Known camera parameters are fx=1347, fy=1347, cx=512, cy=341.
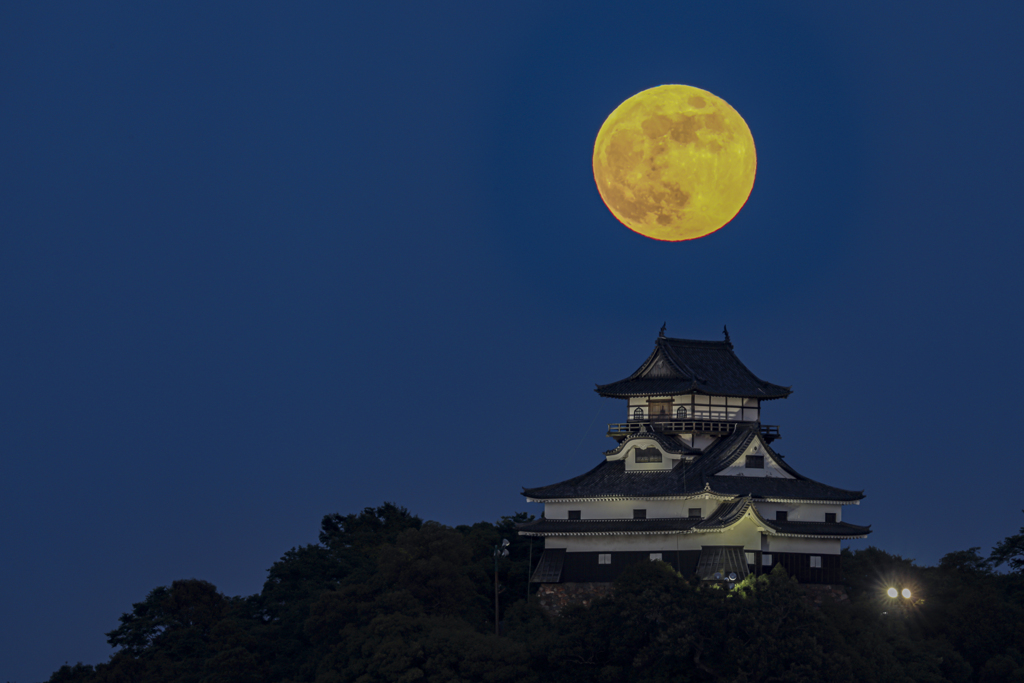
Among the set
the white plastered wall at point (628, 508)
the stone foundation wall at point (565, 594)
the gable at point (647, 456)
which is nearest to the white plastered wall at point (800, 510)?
the white plastered wall at point (628, 508)

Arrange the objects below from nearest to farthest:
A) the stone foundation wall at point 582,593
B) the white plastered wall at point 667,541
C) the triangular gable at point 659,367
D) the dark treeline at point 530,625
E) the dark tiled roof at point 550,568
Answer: the dark treeline at point 530,625 → the white plastered wall at point 667,541 → the stone foundation wall at point 582,593 → the dark tiled roof at point 550,568 → the triangular gable at point 659,367

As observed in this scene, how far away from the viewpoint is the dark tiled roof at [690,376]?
210ft

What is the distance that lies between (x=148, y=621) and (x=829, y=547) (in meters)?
32.8

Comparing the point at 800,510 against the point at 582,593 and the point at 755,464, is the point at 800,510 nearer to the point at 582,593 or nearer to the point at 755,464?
the point at 755,464

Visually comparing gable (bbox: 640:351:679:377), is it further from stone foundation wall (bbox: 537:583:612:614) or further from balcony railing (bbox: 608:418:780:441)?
stone foundation wall (bbox: 537:583:612:614)

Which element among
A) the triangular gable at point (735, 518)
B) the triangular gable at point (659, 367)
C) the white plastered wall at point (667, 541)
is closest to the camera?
the triangular gable at point (735, 518)

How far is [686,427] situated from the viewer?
63.0 m

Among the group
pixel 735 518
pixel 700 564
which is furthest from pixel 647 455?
pixel 735 518

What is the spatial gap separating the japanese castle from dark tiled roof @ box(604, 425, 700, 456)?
0.18ft

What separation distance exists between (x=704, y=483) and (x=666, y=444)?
3.86 m

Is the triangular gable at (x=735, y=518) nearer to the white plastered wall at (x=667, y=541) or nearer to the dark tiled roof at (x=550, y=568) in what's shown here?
the white plastered wall at (x=667, y=541)

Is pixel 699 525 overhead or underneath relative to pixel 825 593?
overhead

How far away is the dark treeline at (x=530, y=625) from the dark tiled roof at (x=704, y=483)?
4.49 metres

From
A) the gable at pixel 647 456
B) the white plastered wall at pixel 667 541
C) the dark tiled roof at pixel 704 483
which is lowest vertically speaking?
the white plastered wall at pixel 667 541
